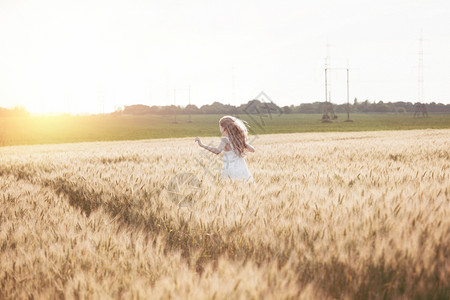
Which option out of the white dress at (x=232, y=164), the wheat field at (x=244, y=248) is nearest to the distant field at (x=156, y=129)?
the white dress at (x=232, y=164)

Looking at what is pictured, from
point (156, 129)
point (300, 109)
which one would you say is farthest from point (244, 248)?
point (300, 109)

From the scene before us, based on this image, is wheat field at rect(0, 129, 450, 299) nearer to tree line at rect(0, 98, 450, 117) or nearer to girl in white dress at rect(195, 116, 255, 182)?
girl in white dress at rect(195, 116, 255, 182)

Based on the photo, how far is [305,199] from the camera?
2547mm

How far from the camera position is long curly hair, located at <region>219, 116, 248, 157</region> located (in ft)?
16.8

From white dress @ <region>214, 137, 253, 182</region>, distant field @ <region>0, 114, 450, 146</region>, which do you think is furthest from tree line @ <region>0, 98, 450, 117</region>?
white dress @ <region>214, 137, 253, 182</region>

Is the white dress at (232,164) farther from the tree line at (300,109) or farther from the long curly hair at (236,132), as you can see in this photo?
the tree line at (300,109)

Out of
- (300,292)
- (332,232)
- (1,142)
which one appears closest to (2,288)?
(300,292)

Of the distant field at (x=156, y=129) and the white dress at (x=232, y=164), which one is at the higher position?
the distant field at (x=156, y=129)

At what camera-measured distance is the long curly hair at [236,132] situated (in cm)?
511

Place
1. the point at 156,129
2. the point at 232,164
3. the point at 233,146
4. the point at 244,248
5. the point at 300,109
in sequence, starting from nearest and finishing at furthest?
the point at 244,248 → the point at 232,164 → the point at 233,146 → the point at 156,129 → the point at 300,109

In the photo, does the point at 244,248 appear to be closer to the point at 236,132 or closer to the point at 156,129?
the point at 236,132

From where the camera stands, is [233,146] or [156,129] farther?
[156,129]

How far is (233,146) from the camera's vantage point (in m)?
5.30

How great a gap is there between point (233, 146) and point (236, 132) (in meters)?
0.25
